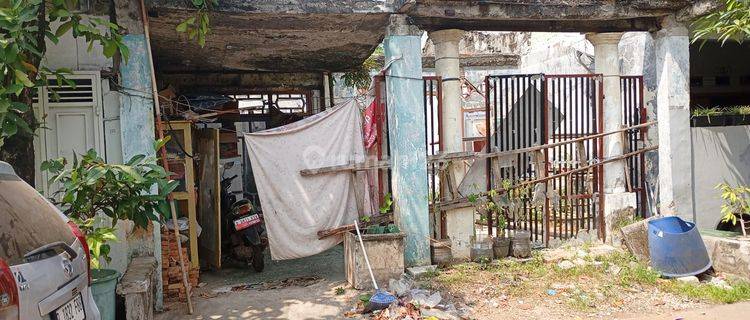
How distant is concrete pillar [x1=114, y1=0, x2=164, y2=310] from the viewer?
6.02 m

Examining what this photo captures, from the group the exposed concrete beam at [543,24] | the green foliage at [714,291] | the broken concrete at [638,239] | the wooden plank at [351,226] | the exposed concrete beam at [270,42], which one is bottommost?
the green foliage at [714,291]

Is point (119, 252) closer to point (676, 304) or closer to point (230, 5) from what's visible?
point (230, 5)

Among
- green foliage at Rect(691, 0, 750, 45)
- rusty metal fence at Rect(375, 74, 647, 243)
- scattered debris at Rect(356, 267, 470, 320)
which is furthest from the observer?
rusty metal fence at Rect(375, 74, 647, 243)

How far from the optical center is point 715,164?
8.32 m

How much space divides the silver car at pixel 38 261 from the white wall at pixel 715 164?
8.04 meters

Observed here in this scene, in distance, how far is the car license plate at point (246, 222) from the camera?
747 centimetres

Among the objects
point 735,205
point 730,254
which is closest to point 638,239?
point 730,254

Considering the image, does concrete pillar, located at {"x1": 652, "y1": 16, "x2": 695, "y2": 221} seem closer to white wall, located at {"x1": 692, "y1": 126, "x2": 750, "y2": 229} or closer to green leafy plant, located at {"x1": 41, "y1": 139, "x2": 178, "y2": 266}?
white wall, located at {"x1": 692, "y1": 126, "x2": 750, "y2": 229}

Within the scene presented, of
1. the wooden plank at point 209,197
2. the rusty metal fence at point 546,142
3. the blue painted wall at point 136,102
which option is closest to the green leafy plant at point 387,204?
the rusty metal fence at point 546,142

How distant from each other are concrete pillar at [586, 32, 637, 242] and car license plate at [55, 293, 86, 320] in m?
7.15

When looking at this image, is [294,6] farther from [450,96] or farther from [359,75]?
[359,75]

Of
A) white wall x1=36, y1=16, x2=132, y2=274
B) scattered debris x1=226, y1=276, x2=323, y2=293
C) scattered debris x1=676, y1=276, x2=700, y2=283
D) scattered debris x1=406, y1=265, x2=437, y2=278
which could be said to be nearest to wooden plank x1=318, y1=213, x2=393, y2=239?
scattered debris x1=226, y1=276, x2=323, y2=293

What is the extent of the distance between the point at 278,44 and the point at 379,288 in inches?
144

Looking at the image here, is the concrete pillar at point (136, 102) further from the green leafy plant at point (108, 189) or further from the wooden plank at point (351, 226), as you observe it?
the wooden plank at point (351, 226)
